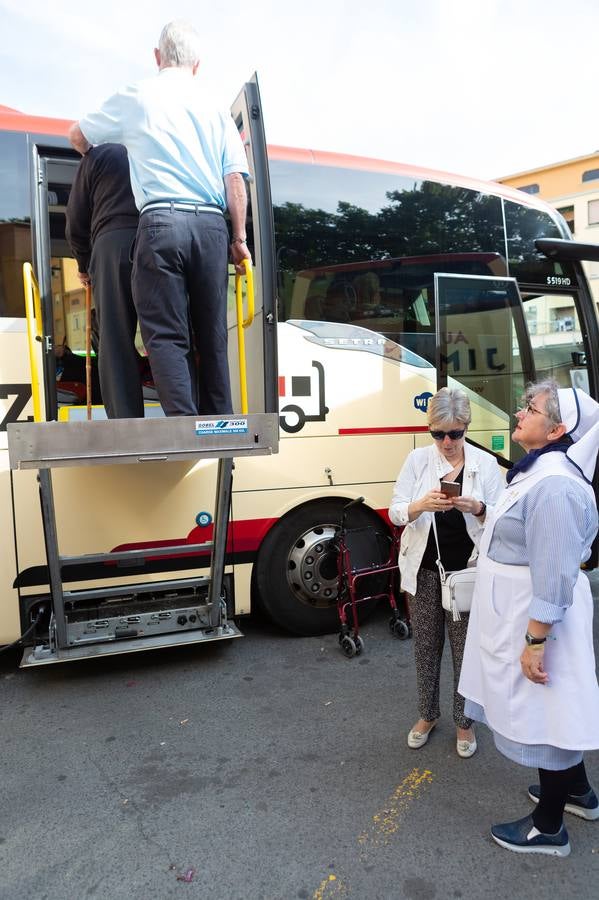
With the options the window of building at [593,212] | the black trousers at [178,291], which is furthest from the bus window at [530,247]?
the window of building at [593,212]

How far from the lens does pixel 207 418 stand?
3.04 m

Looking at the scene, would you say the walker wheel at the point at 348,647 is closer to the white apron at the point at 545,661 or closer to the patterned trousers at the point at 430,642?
the patterned trousers at the point at 430,642

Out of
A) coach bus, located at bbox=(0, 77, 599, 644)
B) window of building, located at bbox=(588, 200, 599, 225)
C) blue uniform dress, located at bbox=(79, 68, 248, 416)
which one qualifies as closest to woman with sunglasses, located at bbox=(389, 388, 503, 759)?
coach bus, located at bbox=(0, 77, 599, 644)

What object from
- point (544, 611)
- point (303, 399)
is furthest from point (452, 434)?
point (303, 399)

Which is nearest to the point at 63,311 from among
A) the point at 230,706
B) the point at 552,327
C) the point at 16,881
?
the point at 230,706

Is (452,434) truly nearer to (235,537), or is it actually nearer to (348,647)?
(235,537)

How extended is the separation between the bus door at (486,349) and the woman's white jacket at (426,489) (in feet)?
5.40

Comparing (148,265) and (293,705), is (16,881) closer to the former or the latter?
(293,705)

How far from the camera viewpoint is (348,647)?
434 cm

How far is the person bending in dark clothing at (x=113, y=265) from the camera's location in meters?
3.18

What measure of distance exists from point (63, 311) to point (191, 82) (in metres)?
1.52

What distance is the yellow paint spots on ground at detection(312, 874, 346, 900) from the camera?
2.30m

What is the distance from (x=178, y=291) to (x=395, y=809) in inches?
97.6

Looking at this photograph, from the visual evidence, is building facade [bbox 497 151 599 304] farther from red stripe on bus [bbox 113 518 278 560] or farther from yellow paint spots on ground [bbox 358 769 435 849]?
yellow paint spots on ground [bbox 358 769 435 849]
